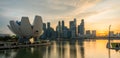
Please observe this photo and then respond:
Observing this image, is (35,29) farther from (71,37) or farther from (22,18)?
(71,37)

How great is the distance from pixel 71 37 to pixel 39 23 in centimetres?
12173

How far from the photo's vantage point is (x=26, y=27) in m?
61.6

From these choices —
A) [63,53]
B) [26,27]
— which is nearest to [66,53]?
[63,53]

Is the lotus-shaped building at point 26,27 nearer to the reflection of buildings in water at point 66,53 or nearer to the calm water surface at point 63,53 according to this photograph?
the reflection of buildings in water at point 66,53

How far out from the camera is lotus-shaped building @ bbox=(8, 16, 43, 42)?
60.9 metres

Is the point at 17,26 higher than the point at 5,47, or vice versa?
the point at 17,26

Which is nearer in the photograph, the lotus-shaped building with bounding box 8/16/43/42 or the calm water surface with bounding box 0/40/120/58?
the calm water surface with bounding box 0/40/120/58

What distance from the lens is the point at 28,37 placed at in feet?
213

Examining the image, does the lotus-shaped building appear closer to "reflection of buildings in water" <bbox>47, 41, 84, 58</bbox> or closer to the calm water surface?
"reflection of buildings in water" <bbox>47, 41, 84, 58</bbox>

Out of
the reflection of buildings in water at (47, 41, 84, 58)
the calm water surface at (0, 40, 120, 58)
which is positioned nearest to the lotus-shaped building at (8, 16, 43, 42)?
the reflection of buildings in water at (47, 41, 84, 58)

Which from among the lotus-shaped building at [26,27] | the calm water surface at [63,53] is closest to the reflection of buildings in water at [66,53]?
the calm water surface at [63,53]

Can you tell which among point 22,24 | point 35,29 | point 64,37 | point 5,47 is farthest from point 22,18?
point 64,37

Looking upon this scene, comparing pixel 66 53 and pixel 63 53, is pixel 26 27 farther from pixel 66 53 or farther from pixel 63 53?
pixel 66 53

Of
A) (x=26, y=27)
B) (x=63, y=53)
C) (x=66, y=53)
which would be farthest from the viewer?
(x=26, y=27)
